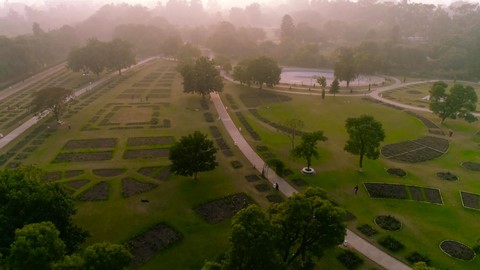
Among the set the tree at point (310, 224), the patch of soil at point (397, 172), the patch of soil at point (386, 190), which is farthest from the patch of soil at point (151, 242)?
the patch of soil at point (397, 172)

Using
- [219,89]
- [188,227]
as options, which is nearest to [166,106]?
[219,89]

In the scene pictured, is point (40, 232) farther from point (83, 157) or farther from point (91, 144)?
point (91, 144)

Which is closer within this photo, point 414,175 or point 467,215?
point 467,215

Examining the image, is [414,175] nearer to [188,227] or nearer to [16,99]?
[188,227]

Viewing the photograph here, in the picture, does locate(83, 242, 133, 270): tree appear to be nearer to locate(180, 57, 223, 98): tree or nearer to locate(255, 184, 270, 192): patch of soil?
locate(255, 184, 270, 192): patch of soil

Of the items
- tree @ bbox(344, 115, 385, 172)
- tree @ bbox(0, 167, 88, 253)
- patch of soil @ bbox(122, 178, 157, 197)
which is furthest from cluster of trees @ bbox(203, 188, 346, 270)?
tree @ bbox(344, 115, 385, 172)
